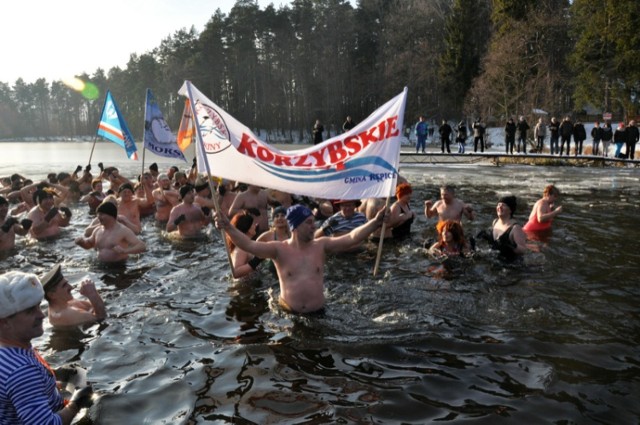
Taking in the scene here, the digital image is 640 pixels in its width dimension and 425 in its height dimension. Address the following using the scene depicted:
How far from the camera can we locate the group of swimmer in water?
225 inches

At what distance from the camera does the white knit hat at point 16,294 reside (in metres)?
2.76

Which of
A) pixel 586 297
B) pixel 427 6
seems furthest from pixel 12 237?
pixel 427 6

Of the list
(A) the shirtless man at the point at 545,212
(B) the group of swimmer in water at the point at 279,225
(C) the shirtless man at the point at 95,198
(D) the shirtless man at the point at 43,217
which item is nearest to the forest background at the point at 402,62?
(A) the shirtless man at the point at 545,212

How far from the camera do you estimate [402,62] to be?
5656 centimetres

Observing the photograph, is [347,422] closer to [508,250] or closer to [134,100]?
[508,250]

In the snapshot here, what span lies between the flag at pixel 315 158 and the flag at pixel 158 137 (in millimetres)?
6329

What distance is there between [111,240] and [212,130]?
11.5ft

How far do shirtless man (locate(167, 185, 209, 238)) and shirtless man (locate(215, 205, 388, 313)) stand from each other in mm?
5242

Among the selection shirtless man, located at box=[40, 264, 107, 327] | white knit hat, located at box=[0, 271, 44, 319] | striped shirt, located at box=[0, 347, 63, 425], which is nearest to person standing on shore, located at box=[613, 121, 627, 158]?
shirtless man, located at box=[40, 264, 107, 327]

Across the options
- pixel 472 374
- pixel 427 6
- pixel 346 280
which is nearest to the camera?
pixel 472 374

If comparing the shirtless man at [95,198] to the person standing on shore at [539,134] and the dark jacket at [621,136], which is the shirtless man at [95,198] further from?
the dark jacket at [621,136]

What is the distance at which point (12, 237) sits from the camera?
10.0 meters

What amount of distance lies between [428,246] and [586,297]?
9.55 feet

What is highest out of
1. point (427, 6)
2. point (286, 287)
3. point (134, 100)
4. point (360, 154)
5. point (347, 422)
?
point (427, 6)
